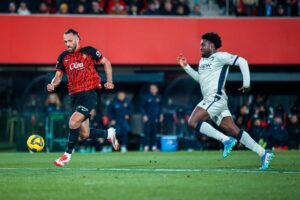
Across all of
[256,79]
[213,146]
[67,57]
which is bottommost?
[213,146]

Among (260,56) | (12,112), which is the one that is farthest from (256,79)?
(12,112)

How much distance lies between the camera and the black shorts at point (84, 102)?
46.8 ft

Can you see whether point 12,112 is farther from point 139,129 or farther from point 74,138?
point 74,138

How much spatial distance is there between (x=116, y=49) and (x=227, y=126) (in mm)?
14556

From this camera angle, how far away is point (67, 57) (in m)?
14.5

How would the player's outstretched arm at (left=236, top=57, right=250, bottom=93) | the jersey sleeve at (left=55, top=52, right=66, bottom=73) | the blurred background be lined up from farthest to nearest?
the blurred background
the jersey sleeve at (left=55, top=52, right=66, bottom=73)
the player's outstretched arm at (left=236, top=57, right=250, bottom=93)

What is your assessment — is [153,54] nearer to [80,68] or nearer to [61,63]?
[61,63]

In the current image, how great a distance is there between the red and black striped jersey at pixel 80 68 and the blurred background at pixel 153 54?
12.1 metres

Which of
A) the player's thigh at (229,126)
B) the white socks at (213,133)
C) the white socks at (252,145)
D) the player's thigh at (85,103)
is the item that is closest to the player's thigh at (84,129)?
the player's thigh at (85,103)

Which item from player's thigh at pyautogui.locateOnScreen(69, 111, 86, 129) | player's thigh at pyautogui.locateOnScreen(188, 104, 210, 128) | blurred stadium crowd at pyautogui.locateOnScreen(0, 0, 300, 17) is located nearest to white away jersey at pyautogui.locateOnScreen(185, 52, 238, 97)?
player's thigh at pyautogui.locateOnScreen(188, 104, 210, 128)

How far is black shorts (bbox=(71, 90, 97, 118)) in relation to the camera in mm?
14273

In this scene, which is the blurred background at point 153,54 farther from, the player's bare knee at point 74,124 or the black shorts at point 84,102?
the player's bare knee at point 74,124

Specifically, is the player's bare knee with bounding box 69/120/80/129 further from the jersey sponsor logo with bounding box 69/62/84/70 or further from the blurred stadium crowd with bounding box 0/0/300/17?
the blurred stadium crowd with bounding box 0/0/300/17

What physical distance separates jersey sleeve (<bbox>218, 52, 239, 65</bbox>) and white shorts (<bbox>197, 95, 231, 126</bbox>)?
0.63m
